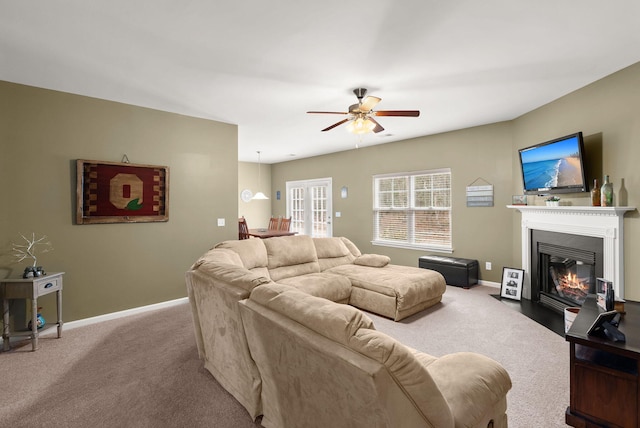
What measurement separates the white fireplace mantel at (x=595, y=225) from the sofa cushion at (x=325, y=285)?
8.33 feet

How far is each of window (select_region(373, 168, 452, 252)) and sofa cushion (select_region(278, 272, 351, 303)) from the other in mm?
2505

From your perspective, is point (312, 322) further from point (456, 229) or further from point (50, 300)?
point (456, 229)

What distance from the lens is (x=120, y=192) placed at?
3744mm

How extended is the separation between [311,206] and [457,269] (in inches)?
160

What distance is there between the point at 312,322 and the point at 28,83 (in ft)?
12.8

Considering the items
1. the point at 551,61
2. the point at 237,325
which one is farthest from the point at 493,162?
the point at 237,325

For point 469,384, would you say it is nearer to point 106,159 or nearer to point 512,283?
point 512,283

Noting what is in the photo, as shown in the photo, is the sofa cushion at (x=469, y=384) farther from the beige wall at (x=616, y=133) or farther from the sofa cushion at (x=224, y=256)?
the beige wall at (x=616, y=133)

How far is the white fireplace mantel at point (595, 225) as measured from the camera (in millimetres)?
2936

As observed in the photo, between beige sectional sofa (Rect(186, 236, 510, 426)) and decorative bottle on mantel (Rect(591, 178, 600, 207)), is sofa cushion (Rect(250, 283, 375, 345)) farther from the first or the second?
decorative bottle on mantel (Rect(591, 178, 600, 207))

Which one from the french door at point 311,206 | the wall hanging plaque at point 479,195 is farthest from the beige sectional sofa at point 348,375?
the french door at point 311,206

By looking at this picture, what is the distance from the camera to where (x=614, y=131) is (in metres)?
3.02

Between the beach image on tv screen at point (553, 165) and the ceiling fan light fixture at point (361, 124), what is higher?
the ceiling fan light fixture at point (361, 124)

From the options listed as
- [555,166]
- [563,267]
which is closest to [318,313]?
[555,166]
